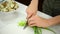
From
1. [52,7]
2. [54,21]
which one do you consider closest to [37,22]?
[54,21]

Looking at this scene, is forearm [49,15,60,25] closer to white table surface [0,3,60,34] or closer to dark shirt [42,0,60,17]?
white table surface [0,3,60,34]

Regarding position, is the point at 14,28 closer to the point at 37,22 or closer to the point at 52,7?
the point at 37,22

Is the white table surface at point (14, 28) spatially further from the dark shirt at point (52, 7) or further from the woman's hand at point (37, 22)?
the dark shirt at point (52, 7)

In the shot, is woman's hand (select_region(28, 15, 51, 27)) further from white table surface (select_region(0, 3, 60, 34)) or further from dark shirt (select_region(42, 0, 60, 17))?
dark shirt (select_region(42, 0, 60, 17))

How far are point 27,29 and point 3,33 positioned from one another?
0.13 metres

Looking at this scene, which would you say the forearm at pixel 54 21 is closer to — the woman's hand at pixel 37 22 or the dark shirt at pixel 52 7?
the woman's hand at pixel 37 22

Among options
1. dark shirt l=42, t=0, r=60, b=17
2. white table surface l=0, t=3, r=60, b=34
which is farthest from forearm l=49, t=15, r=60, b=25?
dark shirt l=42, t=0, r=60, b=17

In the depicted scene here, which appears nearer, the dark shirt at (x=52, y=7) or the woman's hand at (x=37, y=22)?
the woman's hand at (x=37, y=22)

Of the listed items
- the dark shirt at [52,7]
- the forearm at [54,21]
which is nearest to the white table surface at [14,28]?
the forearm at [54,21]

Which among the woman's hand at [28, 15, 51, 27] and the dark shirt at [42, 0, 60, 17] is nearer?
the woman's hand at [28, 15, 51, 27]

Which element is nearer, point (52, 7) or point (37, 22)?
point (37, 22)

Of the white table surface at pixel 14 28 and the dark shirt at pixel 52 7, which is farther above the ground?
the dark shirt at pixel 52 7

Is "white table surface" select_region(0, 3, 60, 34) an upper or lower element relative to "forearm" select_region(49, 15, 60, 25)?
lower

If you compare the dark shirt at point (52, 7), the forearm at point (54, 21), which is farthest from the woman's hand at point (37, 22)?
the dark shirt at point (52, 7)
